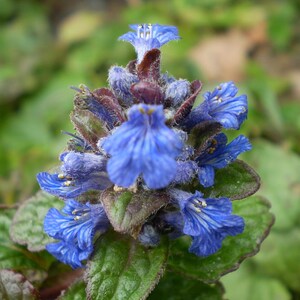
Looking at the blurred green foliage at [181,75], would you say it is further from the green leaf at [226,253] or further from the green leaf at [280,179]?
the green leaf at [226,253]

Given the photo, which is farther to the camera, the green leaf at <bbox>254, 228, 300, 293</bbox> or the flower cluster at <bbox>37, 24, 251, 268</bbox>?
the green leaf at <bbox>254, 228, 300, 293</bbox>

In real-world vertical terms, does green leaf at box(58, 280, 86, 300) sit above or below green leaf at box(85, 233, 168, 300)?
below

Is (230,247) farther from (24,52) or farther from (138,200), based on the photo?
(24,52)

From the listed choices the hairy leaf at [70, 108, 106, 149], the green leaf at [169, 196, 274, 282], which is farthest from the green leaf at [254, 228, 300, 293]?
the hairy leaf at [70, 108, 106, 149]

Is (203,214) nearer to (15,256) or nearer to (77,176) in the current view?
(77,176)

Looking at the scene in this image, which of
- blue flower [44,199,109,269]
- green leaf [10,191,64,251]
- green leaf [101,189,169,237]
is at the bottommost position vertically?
green leaf [10,191,64,251]

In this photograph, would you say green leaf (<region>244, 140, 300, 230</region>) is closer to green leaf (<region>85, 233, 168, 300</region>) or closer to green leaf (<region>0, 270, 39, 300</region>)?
green leaf (<region>85, 233, 168, 300</region>)

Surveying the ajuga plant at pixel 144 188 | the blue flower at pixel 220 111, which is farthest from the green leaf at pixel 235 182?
the blue flower at pixel 220 111
